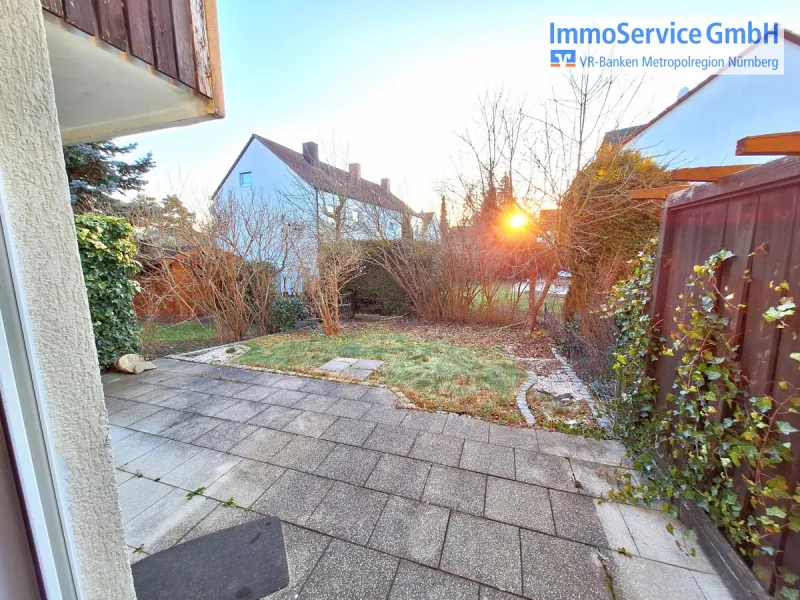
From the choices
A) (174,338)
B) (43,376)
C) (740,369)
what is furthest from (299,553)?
(174,338)

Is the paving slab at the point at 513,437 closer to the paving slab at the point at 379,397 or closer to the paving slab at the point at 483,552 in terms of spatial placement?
the paving slab at the point at 483,552

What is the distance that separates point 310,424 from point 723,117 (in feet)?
35.6

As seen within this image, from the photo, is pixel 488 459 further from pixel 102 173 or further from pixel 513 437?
pixel 102 173

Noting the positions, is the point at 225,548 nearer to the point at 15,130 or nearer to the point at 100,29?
the point at 15,130

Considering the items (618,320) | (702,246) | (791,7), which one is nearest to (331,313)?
(618,320)

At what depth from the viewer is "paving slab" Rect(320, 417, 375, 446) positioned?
2598 millimetres

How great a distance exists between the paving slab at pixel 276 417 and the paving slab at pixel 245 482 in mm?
519

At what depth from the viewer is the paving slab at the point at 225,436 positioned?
2539 mm

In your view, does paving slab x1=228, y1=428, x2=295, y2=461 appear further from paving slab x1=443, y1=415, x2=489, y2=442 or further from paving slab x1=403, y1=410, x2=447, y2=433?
paving slab x1=443, y1=415, x2=489, y2=442

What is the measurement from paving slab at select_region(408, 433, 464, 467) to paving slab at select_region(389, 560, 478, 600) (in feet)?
2.68

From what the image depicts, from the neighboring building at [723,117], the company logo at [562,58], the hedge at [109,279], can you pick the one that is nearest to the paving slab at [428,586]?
the hedge at [109,279]

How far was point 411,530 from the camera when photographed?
174 centimetres

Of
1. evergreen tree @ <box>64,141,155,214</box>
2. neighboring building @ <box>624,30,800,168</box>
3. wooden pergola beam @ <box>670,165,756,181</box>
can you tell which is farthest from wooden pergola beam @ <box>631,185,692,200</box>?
evergreen tree @ <box>64,141,155,214</box>

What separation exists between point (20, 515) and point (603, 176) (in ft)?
23.4
